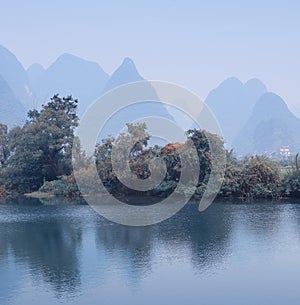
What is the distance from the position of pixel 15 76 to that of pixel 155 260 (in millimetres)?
128510

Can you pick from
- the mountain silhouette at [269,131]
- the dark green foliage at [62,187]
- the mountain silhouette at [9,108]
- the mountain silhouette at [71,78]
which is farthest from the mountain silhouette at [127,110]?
the dark green foliage at [62,187]

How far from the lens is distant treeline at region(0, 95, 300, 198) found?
24344 mm

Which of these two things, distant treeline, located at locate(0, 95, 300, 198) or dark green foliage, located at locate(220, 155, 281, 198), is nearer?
dark green foliage, located at locate(220, 155, 281, 198)

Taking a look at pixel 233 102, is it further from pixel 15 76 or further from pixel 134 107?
pixel 15 76

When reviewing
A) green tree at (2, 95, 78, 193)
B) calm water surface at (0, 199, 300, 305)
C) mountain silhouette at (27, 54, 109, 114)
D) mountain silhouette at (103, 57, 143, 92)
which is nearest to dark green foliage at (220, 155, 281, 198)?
calm water surface at (0, 199, 300, 305)

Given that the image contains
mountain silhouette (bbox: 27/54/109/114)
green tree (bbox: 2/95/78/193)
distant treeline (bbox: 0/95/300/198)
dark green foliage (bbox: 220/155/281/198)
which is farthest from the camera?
mountain silhouette (bbox: 27/54/109/114)

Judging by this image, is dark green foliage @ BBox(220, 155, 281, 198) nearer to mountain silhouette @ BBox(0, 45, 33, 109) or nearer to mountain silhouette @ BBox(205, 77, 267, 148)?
mountain silhouette @ BBox(0, 45, 33, 109)

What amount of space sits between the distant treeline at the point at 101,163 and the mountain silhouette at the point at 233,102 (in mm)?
130981

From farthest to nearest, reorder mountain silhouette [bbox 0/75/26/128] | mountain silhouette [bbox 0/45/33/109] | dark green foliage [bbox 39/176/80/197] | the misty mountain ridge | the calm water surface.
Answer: mountain silhouette [bbox 0/45/33/109]
the misty mountain ridge
mountain silhouette [bbox 0/75/26/128]
dark green foliage [bbox 39/176/80/197]
the calm water surface

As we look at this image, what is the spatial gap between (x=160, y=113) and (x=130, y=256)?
345 feet

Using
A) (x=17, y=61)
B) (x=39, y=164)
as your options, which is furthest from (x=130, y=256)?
(x=17, y=61)

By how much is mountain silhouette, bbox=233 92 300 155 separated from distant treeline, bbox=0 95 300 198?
70543 mm

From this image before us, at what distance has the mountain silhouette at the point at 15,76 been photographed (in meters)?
128

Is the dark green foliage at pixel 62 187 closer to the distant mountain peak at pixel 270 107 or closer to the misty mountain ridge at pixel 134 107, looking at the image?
the misty mountain ridge at pixel 134 107
